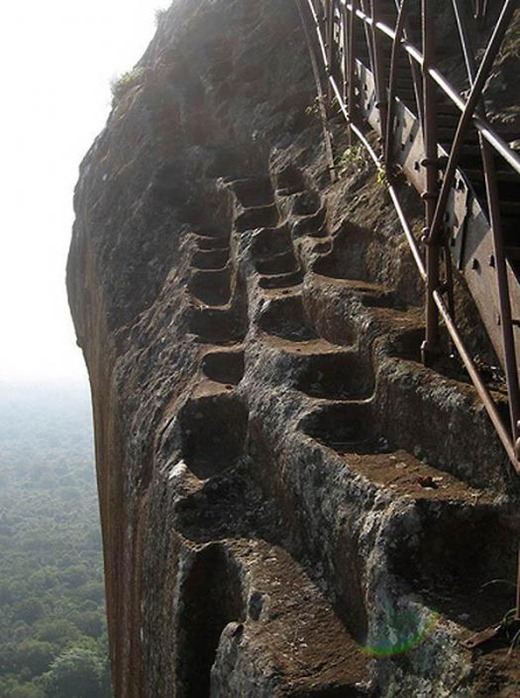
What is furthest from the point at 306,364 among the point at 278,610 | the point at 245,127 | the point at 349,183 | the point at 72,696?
the point at 72,696

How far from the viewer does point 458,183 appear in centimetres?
649

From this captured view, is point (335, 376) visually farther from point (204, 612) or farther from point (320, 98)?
point (320, 98)

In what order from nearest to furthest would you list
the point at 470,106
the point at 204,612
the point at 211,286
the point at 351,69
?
the point at 470,106, the point at 204,612, the point at 351,69, the point at 211,286

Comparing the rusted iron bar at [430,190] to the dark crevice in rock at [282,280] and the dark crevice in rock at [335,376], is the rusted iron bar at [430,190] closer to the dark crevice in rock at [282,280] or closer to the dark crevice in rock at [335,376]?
the dark crevice in rock at [335,376]

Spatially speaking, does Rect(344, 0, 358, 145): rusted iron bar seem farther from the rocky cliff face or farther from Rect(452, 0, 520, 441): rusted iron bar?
Rect(452, 0, 520, 441): rusted iron bar

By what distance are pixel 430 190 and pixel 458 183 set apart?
0.24m

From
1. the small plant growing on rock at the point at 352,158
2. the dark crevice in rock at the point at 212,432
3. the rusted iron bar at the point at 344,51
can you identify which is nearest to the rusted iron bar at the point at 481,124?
the small plant growing on rock at the point at 352,158

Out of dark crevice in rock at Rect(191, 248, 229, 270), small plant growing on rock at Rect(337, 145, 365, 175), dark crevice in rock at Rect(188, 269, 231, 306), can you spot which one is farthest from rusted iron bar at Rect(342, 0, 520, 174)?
dark crevice in rock at Rect(191, 248, 229, 270)

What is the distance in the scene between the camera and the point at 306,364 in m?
7.27

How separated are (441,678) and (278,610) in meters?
1.58

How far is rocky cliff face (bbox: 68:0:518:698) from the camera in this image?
Answer: 16.1 ft

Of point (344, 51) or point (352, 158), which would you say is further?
point (344, 51)

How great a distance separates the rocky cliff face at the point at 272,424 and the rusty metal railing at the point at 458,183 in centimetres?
40

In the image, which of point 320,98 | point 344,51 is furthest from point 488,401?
point 320,98
